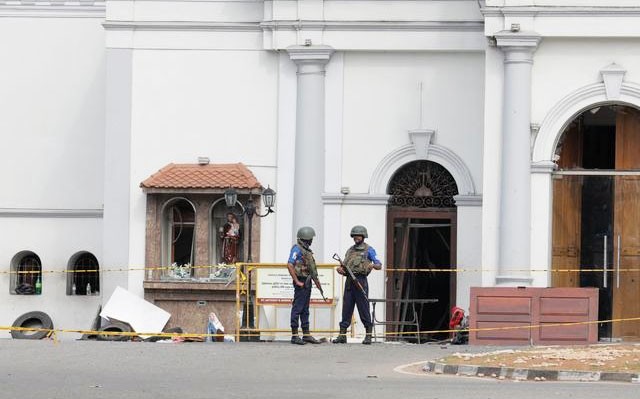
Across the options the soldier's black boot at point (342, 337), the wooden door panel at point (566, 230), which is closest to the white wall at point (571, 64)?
the wooden door panel at point (566, 230)

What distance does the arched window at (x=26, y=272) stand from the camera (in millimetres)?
40812

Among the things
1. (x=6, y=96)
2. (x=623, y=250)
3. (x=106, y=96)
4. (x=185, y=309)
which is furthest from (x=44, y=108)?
(x=623, y=250)

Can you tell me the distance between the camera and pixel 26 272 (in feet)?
133

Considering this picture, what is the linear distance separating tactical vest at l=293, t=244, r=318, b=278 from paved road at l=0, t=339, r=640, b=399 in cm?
115

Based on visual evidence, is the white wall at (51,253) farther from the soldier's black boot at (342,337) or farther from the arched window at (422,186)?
the soldier's black boot at (342,337)

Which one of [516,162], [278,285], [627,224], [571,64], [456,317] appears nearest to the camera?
[278,285]

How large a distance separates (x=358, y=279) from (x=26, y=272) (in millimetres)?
11799

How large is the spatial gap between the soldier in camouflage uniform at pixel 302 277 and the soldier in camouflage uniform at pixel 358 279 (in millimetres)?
498

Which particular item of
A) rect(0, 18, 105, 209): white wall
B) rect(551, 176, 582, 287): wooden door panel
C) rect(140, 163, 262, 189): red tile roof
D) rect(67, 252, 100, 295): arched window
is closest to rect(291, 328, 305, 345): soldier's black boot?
rect(551, 176, 582, 287): wooden door panel

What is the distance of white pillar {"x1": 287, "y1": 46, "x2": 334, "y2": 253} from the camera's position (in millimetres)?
36906

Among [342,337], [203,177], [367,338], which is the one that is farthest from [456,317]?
[203,177]

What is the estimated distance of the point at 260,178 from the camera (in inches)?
1480

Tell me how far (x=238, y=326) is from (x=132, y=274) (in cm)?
546

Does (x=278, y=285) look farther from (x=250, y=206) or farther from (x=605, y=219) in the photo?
(x=605, y=219)
